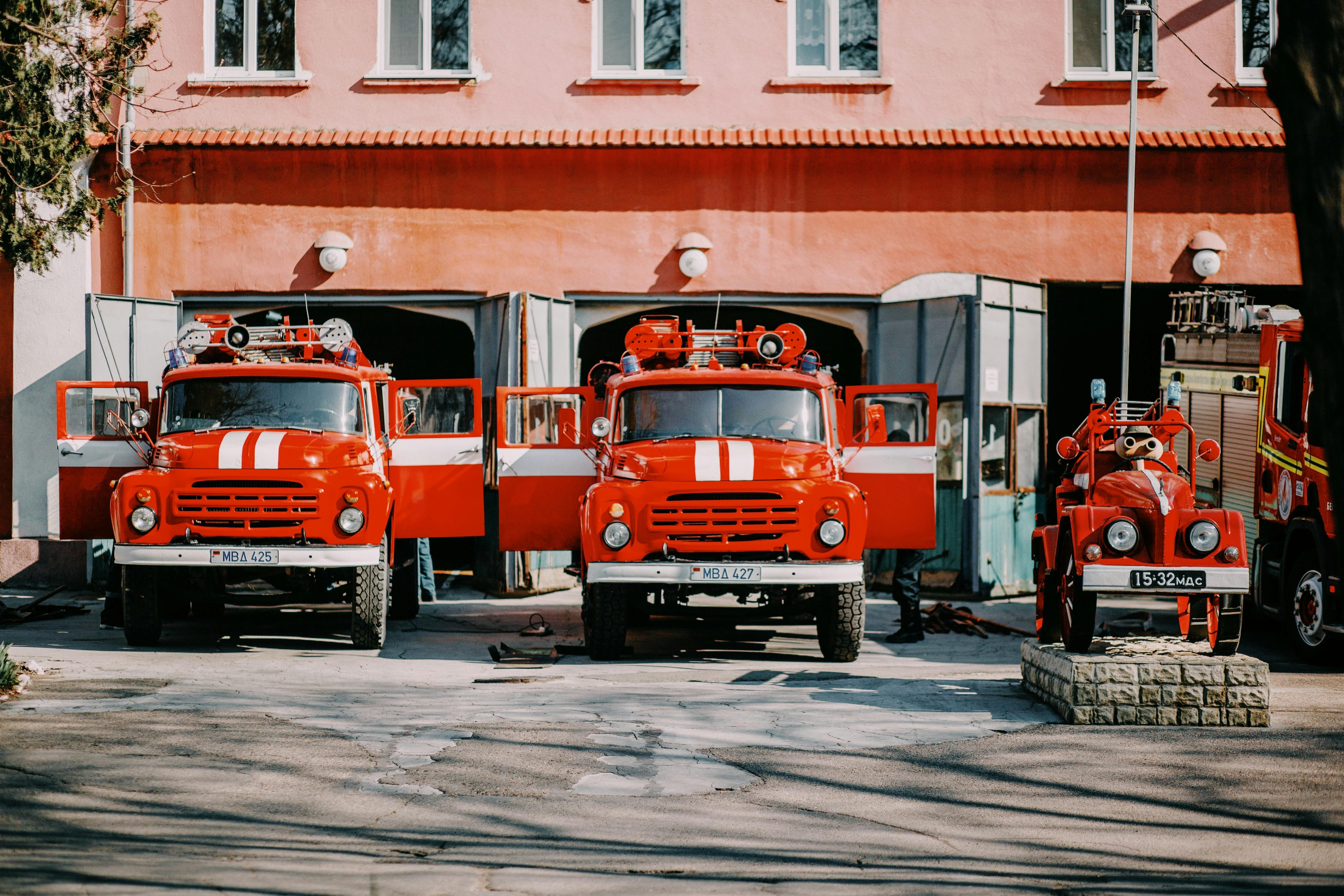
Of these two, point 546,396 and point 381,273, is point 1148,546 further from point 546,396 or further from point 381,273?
point 381,273

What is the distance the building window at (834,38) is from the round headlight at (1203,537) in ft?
26.4

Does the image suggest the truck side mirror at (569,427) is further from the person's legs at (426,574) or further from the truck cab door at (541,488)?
the person's legs at (426,574)

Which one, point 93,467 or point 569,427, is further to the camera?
point 93,467

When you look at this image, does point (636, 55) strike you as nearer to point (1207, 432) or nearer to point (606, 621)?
point (1207, 432)

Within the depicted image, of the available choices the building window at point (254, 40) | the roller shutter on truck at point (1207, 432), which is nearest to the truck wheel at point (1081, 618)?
the roller shutter on truck at point (1207, 432)

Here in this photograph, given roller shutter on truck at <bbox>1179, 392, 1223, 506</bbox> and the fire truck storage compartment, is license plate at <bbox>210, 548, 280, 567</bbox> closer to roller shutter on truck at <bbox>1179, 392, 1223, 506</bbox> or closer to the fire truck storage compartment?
the fire truck storage compartment

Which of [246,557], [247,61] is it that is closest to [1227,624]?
[246,557]

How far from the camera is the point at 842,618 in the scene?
403 inches

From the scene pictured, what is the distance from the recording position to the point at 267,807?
6.22 m

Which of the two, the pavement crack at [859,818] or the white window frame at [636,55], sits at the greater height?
the white window frame at [636,55]

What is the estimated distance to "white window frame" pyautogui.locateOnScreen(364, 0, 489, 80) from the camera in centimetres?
1543

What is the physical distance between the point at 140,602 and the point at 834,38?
956 cm

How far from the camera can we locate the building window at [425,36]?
614 inches

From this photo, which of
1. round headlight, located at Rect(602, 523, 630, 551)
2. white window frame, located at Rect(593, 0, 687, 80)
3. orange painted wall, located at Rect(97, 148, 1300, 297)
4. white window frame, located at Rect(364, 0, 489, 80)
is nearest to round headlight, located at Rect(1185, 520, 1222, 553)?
round headlight, located at Rect(602, 523, 630, 551)
